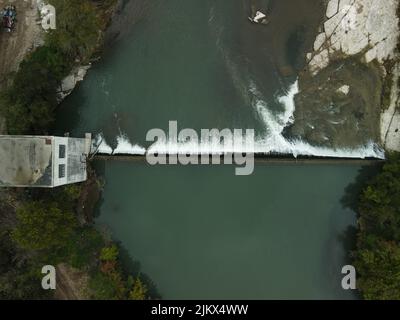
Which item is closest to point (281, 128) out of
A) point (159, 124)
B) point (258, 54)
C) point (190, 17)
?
point (258, 54)

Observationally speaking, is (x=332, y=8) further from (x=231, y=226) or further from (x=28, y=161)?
(x=28, y=161)

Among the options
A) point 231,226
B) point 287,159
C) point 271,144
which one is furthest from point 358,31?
point 231,226

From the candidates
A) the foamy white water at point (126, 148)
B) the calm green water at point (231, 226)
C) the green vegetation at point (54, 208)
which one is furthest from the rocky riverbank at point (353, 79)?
the green vegetation at point (54, 208)

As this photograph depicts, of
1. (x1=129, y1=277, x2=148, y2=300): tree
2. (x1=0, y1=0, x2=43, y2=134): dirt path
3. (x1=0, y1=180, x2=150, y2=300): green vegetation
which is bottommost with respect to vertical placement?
(x1=129, y1=277, x2=148, y2=300): tree

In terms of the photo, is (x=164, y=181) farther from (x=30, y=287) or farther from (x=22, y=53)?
(x=22, y=53)

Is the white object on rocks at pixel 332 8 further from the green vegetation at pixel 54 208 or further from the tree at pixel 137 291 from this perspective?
the tree at pixel 137 291

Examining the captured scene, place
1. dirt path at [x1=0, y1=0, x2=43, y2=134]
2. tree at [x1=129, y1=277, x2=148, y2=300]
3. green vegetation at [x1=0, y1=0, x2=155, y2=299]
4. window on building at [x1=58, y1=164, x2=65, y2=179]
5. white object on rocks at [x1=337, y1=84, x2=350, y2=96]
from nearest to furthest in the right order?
window on building at [x1=58, y1=164, x2=65, y2=179]
green vegetation at [x1=0, y1=0, x2=155, y2=299]
tree at [x1=129, y1=277, x2=148, y2=300]
dirt path at [x1=0, y1=0, x2=43, y2=134]
white object on rocks at [x1=337, y1=84, x2=350, y2=96]

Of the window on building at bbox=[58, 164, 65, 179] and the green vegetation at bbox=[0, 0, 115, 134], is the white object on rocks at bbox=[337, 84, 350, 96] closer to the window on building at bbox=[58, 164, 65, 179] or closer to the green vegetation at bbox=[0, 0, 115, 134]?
the green vegetation at bbox=[0, 0, 115, 134]

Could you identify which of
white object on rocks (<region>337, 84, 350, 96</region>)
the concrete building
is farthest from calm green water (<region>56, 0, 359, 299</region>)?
the concrete building
